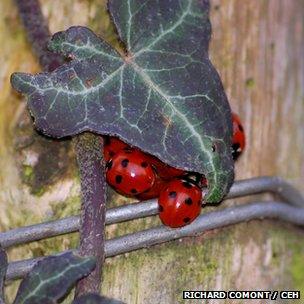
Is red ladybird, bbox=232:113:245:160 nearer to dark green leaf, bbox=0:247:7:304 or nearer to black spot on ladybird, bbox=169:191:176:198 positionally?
black spot on ladybird, bbox=169:191:176:198

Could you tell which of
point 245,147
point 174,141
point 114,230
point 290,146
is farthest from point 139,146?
point 290,146

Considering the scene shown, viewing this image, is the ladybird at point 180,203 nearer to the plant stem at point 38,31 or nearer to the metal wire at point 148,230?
the metal wire at point 148,230

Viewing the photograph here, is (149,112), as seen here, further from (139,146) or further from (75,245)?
(75,245)

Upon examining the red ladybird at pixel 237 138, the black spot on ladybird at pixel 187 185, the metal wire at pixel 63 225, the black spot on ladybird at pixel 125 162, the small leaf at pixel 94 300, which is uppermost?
the red ladybird at pixel 237 138

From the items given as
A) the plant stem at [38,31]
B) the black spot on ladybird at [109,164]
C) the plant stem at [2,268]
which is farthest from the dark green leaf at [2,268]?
the plant stem at [38,31]

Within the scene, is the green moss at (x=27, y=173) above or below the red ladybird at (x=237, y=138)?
below

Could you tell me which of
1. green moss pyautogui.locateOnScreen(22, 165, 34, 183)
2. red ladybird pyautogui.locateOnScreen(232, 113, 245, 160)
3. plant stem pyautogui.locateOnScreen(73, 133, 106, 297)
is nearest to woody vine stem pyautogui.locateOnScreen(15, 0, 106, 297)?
plant stem pyautogui.locateOnScreen(73, 133, 106, 297)
